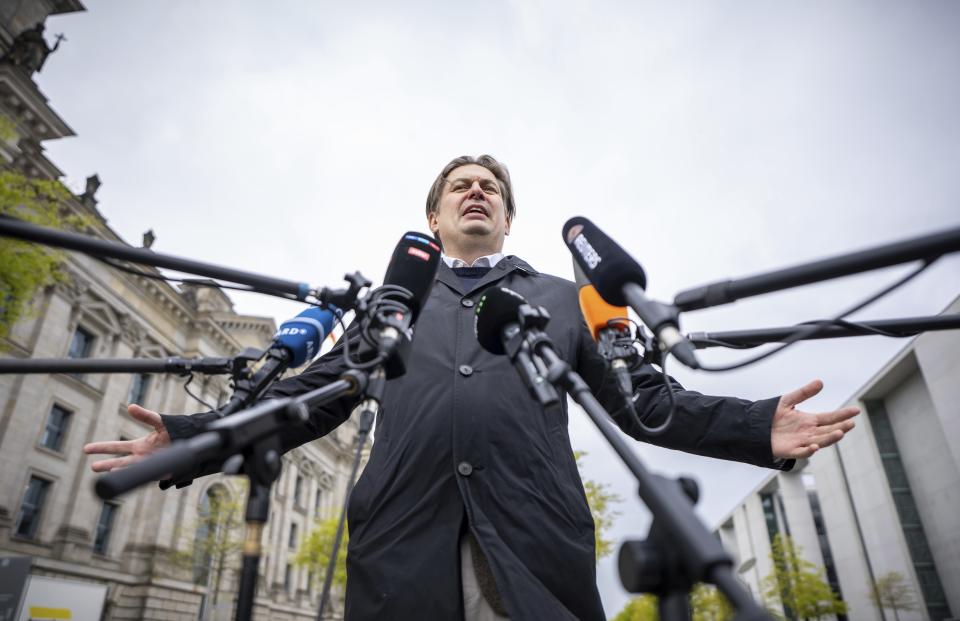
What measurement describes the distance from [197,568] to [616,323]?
103 feet

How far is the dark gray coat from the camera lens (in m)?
2.07

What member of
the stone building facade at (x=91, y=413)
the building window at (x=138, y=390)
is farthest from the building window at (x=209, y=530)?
the building window at (x=138, y=390)

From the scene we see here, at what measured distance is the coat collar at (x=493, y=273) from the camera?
3062 millimetres

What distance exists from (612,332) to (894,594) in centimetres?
4688

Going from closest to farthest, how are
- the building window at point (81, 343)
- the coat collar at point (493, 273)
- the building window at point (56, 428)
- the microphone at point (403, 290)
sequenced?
the microphone at point (403, 290) → the coat collar at point (493, 273) → the building window at point (56, 428) → the building window at point (81, 343)

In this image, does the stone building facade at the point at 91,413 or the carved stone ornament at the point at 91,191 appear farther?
the carved stone ornament at the point at 91,191

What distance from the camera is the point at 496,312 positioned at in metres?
2.10

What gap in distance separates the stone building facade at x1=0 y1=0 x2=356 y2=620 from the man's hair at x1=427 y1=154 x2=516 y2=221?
1487 cm

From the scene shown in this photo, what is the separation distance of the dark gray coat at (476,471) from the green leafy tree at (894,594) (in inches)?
1737

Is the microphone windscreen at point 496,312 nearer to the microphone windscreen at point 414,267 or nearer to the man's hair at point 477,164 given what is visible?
the microphone windscreen at point 414,267

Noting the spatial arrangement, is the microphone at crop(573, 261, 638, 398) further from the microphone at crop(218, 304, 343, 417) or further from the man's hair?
the man's hair

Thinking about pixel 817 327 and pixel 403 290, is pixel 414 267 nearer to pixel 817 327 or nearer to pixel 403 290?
pixel 403 290

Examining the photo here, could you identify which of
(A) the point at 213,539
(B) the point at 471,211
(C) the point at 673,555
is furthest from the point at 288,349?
(A) the point at 213,539

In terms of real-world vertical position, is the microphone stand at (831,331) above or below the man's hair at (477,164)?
below
